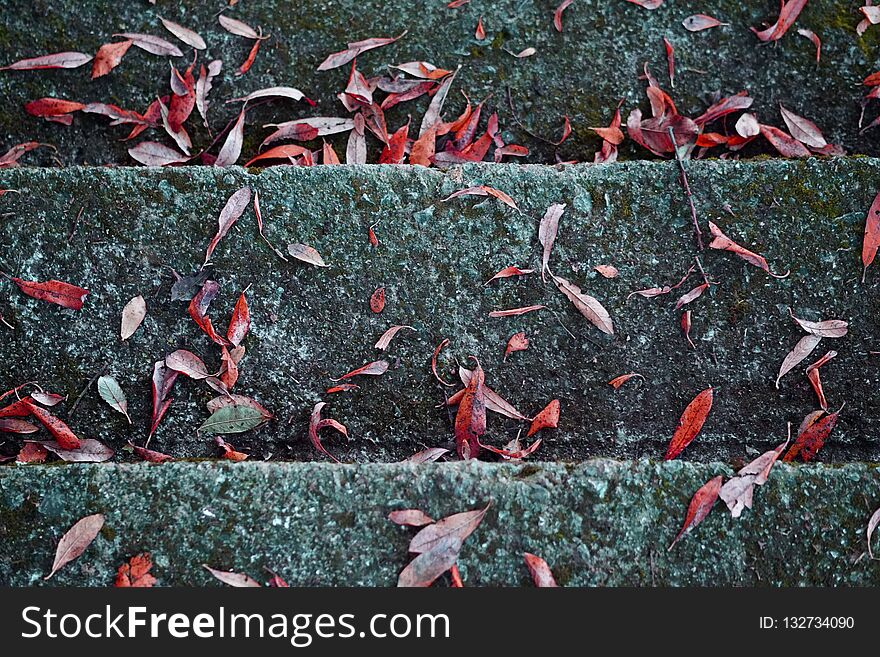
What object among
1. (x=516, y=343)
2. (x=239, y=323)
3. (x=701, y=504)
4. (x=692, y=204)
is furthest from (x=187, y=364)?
(x=692, y=204)

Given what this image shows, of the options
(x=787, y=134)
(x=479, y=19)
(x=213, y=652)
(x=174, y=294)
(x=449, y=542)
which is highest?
(x=479, y=19)

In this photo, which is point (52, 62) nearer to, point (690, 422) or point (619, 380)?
point (619, 380)

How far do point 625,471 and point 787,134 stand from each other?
1.18 m

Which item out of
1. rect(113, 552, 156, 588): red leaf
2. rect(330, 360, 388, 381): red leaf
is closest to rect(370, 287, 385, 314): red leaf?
rect(330, 360, 388, 381): red leaf

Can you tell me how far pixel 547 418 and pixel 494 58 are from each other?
1104mm

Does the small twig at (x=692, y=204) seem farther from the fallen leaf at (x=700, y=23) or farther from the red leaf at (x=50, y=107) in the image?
the red leaf at (x=50, y=107)

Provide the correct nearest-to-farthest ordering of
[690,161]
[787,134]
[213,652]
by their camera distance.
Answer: [213,652]
[690,161]
[787,134]

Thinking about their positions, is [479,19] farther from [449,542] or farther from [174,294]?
[449,542]

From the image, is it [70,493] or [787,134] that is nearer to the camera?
[70,493]

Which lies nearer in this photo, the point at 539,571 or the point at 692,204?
the point at 539,571

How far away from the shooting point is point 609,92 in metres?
2.18

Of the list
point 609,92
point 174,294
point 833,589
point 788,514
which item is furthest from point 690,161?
point 174,294

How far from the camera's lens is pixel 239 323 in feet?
6.01

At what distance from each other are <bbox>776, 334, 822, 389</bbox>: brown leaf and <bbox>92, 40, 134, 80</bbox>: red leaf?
2.04 metres
